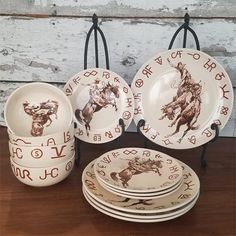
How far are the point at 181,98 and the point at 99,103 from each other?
0.18 m

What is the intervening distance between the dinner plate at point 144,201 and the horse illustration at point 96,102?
0.16 metres

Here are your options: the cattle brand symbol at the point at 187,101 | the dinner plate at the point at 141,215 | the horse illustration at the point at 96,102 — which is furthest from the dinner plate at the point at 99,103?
the dinner plate at the point at 141,215

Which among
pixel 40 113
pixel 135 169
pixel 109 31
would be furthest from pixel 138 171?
pixel 109 31

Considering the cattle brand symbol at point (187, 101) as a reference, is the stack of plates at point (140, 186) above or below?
below

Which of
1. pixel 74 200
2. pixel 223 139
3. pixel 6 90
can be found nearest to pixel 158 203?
pixel 74 200

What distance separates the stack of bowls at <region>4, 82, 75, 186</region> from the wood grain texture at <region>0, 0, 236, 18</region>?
0.75ft

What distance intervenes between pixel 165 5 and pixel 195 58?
154 mm

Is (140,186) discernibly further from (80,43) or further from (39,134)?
(80,43)

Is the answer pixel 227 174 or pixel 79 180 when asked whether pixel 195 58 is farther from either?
pixel 79 180

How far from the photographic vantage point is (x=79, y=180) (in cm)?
81

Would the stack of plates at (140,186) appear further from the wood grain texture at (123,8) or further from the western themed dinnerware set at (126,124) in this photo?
the wood grain texture at (123,8)

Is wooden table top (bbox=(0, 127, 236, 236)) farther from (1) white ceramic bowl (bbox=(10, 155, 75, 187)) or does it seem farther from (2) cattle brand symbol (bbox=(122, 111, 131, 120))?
(2) cattle brand symbol (bbox=(122, 111, 131, 120))

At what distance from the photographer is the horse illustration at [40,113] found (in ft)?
2.70

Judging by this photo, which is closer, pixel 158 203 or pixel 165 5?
pixel 158 203
